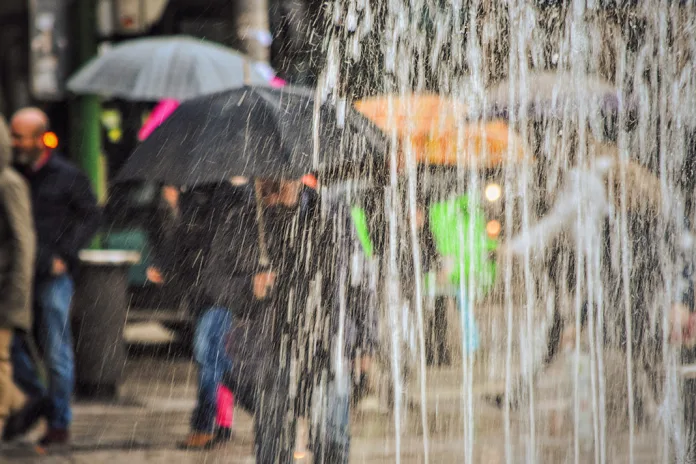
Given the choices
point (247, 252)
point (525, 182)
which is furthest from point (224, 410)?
point (525, 182)

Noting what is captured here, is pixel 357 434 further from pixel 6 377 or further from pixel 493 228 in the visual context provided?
pixel 493 228

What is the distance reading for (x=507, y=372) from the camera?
30.8ft

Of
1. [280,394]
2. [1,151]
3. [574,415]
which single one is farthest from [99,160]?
[280,394]

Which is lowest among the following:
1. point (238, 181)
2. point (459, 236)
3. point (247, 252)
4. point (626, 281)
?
point (626, 281)

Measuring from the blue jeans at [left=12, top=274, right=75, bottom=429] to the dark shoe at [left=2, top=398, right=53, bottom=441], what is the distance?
57 millimetres

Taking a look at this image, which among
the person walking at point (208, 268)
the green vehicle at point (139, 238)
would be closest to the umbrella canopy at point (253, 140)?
the person walking at point (208, 268)

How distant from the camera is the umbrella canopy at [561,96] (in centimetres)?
929

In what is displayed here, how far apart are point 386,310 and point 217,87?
7.96ft

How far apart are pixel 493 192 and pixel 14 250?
6957mm

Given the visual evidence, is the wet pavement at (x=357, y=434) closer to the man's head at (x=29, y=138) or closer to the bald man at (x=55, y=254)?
the bald man at (x=55, y=254)

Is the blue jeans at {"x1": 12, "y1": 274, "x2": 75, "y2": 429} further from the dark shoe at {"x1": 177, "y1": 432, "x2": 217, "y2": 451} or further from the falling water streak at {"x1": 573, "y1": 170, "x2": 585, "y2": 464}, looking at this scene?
the falling water streak at {"x1": 573, "y1": 170, "x2": 585, "y2": 464}

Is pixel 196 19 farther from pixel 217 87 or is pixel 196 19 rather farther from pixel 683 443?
pixel 683 443

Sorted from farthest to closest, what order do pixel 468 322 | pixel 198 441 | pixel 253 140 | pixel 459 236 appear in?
1. pixel 459 236
2. pixel 468 322
3. pixel 198 441
4. pixel 253 140

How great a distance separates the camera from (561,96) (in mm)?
9344
